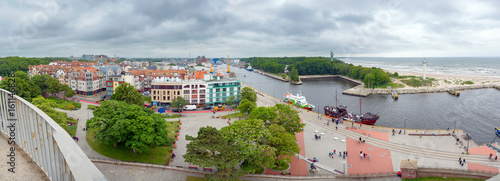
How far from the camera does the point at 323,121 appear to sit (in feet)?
157

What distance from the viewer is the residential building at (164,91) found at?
196 ft

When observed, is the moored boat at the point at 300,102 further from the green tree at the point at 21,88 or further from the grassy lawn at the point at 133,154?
the green tree at the point at 21,88

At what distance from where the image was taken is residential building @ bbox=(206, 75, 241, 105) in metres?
61.8

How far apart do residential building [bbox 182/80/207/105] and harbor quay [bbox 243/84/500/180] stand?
2665 centimetres

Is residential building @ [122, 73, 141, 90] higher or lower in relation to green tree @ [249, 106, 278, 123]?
higher

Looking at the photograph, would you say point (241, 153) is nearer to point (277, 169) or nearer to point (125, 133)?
point (277, 169)

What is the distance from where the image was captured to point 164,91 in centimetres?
6003

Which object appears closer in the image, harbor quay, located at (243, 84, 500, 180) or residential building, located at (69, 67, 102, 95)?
harbor quay, located at (243, 84, 500, 180)

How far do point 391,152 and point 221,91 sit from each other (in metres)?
37.9

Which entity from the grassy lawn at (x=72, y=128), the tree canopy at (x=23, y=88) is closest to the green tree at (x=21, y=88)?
the tree canopy at (x=23, y=88)

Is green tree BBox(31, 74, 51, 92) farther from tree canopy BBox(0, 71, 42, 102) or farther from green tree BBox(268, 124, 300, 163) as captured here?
green tree BBox(268, 124, 300, 163)

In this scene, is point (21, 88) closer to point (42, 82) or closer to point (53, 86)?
point (53, 86)

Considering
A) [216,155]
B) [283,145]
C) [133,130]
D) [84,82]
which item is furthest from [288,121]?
[84,82]

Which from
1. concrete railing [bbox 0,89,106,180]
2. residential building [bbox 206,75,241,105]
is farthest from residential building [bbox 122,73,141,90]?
concrete railing [bbox 0,89,106,180]
